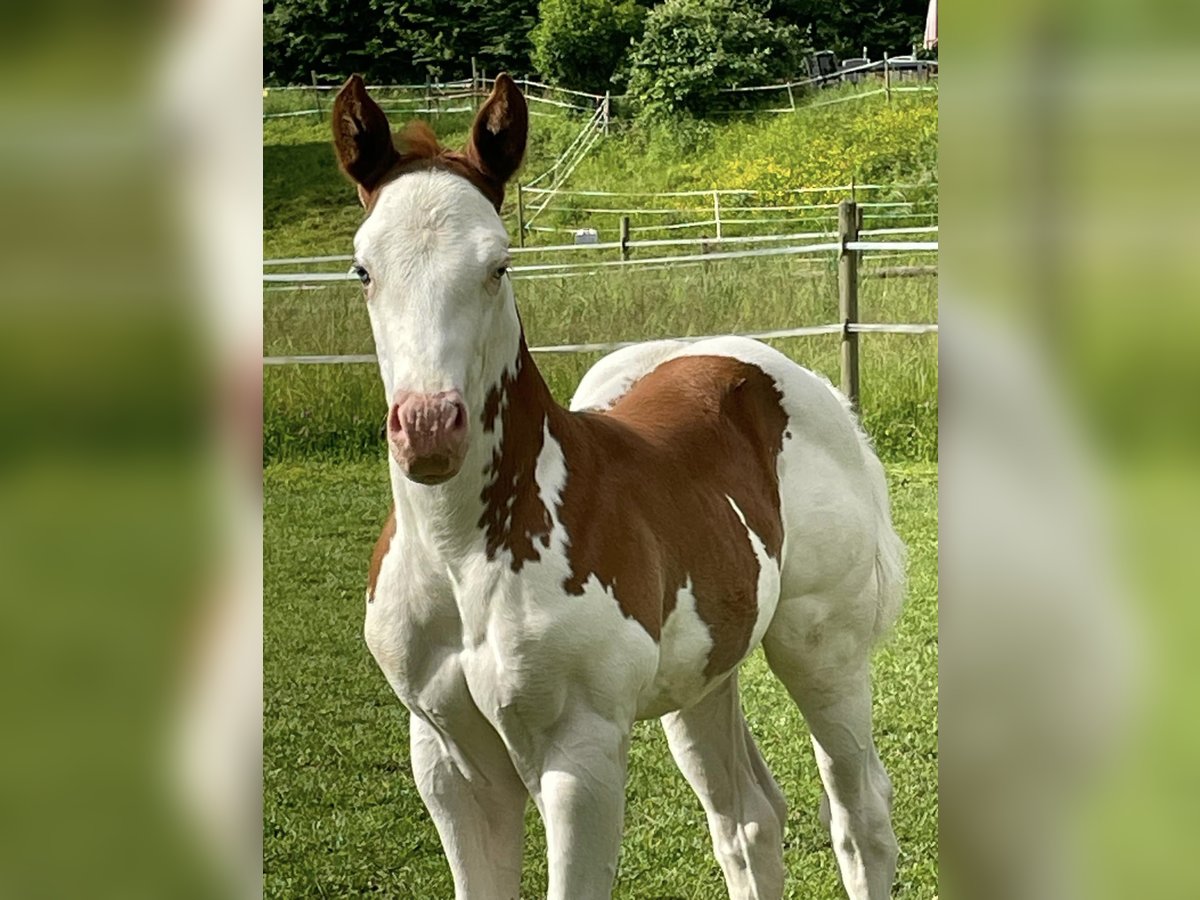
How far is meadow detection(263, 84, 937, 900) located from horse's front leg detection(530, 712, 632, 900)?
1081 millimetres

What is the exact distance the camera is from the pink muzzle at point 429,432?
1.57 m

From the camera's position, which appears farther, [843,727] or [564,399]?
[564,399]

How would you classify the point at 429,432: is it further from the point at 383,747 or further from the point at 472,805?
the point at 383,747

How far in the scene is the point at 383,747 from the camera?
317cm

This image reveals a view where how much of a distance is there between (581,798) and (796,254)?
4.85ft

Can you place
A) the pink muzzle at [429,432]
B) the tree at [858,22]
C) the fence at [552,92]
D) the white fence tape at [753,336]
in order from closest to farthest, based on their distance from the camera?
the pink muzzle at [429,432]
the tree at [858,22]
the fence at [552,92]
the white fence tape at [753,336]

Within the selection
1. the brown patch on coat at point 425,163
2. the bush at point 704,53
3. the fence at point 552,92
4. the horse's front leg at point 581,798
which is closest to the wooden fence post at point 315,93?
the fence at point 552,92

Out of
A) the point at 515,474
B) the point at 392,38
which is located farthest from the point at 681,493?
the point at 392,38

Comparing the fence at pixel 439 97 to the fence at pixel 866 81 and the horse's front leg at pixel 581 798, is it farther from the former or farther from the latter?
the horse's front leg at pixel 581 798

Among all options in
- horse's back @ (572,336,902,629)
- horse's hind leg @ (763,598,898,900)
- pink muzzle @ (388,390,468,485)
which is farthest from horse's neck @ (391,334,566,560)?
horse's hind leg @ (763,598,898,900)
